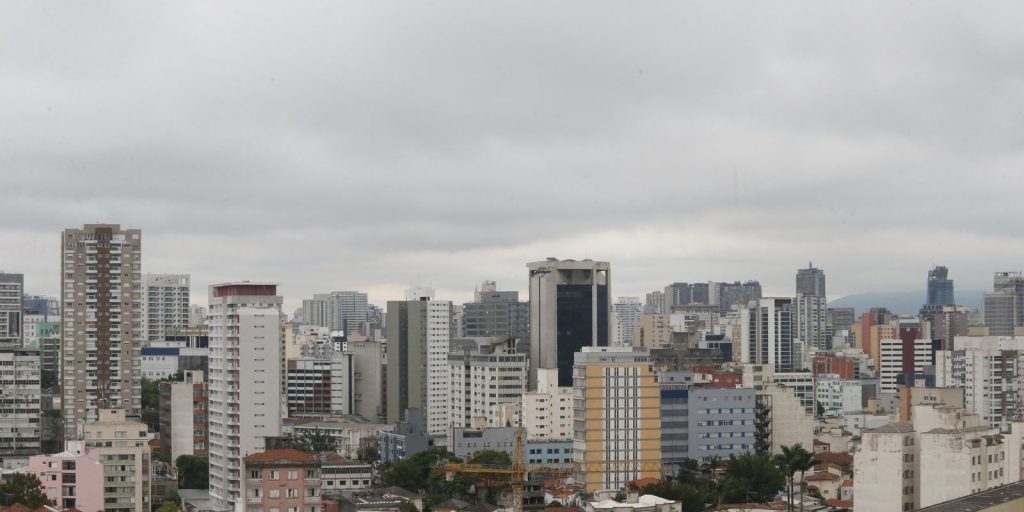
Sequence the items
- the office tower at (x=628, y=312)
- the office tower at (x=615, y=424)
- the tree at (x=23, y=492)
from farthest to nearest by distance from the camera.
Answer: the office tower at (x=628, y=312) → the office tower at (x=615, y=424) → the tree at (x=23, y=492)

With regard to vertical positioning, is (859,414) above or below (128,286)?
below

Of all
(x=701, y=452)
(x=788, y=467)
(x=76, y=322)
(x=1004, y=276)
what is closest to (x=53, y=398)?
(x=76, y=322)

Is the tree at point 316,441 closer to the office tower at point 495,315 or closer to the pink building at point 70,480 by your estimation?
the pink building at point 70,480

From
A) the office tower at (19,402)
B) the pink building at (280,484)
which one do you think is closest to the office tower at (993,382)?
the pink building at (280,484)

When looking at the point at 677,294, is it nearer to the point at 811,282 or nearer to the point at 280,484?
the point at 811,282

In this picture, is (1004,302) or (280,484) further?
(1004,302)

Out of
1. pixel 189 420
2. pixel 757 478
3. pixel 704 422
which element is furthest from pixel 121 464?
pixel 704 422

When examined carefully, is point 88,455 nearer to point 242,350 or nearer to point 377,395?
point 242,350

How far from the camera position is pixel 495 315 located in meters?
81.6

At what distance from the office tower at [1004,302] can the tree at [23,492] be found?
75.6 meters

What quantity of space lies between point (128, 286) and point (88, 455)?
16.6 meters

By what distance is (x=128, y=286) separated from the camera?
50125 millimetres

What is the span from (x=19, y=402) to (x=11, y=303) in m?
49.6

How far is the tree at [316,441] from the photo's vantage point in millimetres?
47519
